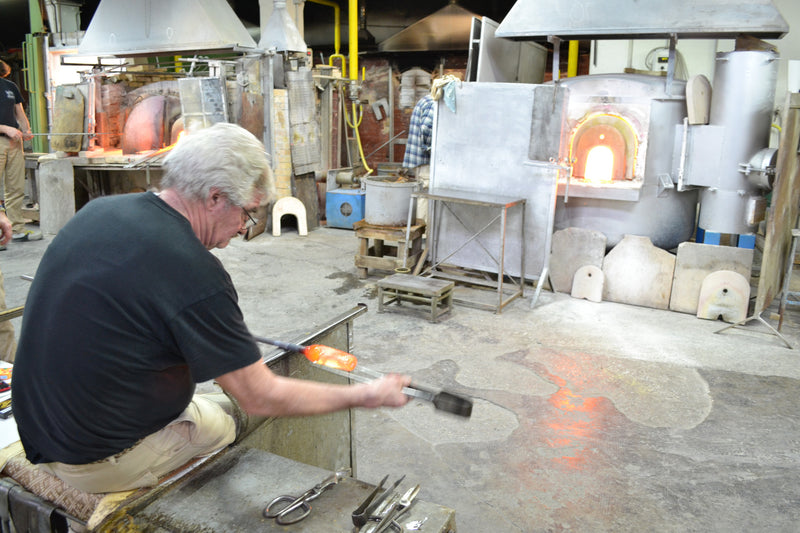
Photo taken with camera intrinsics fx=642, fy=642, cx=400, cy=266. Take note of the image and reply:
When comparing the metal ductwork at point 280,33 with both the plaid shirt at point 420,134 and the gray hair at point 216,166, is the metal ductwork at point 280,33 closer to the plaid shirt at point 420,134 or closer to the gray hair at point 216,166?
the plaid shirt at point 420,134

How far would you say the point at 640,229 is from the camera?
618cm

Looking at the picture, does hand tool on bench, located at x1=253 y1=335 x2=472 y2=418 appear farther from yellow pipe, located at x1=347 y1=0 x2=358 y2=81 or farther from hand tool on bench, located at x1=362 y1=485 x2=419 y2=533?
yellow pipe, located at x1=347 y1=0 x2=358 y2=81

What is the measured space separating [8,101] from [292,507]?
7.69 metres

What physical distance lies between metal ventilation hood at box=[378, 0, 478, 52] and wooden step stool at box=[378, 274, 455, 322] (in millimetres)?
6165

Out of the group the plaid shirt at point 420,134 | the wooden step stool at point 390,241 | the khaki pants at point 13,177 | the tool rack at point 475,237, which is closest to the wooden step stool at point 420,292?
the tool rack at point 475,237

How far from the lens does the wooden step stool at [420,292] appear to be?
18.1 feet

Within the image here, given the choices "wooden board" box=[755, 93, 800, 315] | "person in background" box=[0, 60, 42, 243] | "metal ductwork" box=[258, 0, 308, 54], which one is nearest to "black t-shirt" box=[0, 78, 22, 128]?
"person in background" box=[0, 60, 42, 243]

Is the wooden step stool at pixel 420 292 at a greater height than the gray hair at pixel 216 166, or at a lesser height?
lesser

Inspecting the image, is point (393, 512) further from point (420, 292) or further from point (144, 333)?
point (420, 292)

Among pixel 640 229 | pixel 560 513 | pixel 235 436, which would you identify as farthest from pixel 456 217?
pixel 235 436

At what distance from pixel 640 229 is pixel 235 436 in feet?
16.3

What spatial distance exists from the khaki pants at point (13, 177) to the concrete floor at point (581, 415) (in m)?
2.14

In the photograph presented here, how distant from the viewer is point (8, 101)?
24.9 feet

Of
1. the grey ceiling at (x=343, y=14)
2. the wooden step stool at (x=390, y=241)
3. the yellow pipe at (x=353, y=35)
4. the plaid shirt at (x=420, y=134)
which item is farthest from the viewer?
the grey ceiling at (x=343, y=14)
